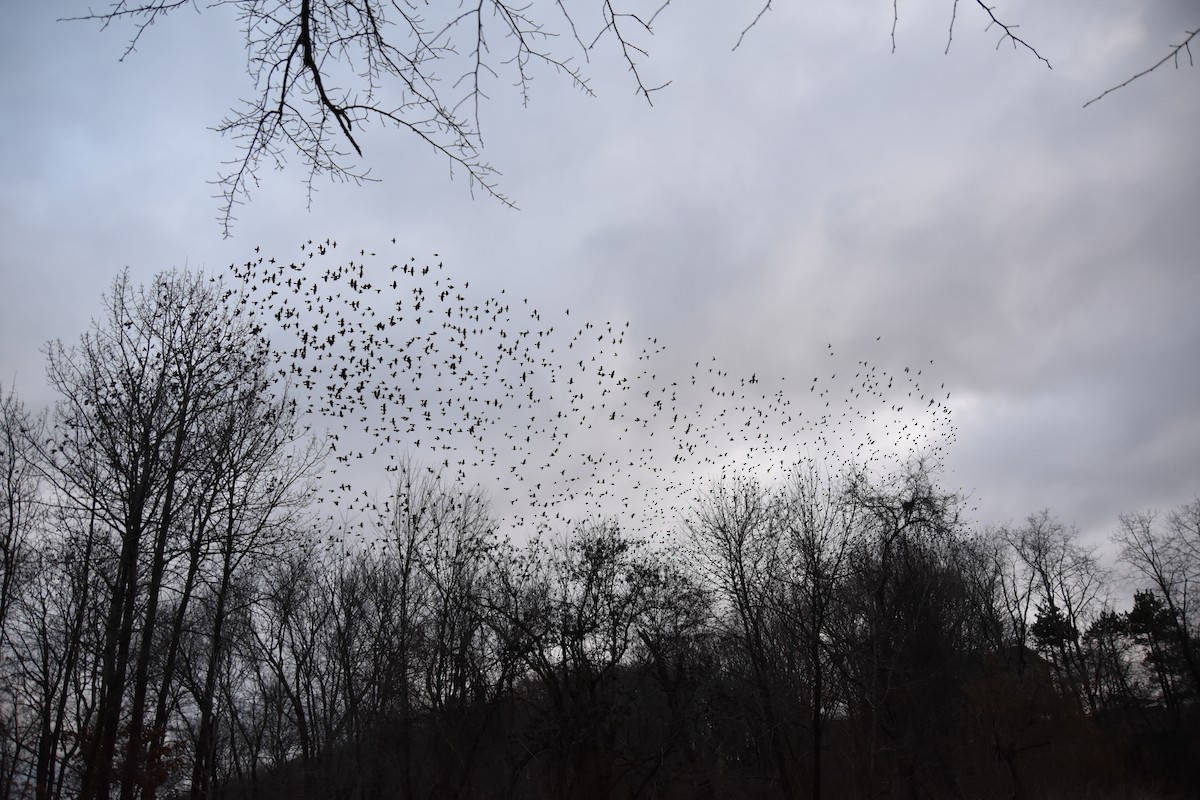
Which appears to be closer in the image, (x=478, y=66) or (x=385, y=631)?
(x=478, y=66)

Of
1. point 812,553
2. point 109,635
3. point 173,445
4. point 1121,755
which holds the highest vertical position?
point 173,445

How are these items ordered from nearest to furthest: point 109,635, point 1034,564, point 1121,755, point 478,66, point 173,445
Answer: point 478,66, point 109,635, point 173,445, point 1121,755, point 1034,564

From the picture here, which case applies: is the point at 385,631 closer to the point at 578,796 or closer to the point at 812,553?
the point at 578,796

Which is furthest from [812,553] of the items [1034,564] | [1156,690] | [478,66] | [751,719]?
[1156,690]

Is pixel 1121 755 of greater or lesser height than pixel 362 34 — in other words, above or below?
below

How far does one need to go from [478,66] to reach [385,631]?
22.1 meters

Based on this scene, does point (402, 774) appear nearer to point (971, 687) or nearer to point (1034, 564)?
point (971, 687)

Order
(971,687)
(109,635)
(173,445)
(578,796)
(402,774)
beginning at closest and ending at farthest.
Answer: (109,635) < (173,445) < (578,796) < (402,774) < (971,687)

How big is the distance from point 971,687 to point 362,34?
26452 mm

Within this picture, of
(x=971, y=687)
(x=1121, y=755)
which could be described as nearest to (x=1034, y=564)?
(x=1121, y=755)

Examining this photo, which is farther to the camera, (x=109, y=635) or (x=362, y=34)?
(x=109, y=635)

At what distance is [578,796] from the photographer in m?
16.6

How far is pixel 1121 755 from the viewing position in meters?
27.9

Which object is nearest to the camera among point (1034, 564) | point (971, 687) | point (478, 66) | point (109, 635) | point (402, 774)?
point (478, 66)
